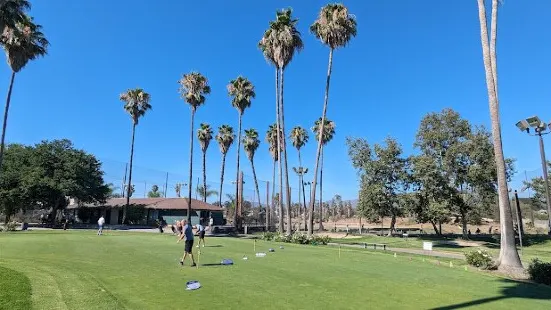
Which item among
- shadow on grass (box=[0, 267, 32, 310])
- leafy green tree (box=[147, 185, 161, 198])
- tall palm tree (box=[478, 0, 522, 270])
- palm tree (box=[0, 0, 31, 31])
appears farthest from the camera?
leafy green tree (box=[147, 185, 161, 198])

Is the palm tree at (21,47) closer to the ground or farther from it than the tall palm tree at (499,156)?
farther from it

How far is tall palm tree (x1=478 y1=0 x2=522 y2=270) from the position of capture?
16906 mm

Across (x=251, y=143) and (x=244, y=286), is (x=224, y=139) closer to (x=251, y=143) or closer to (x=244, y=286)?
(x=251, y=143)

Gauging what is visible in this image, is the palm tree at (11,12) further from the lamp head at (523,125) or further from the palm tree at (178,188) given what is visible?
the palm tree at (178,188)

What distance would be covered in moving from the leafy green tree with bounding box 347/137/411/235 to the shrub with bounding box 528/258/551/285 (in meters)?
26.6

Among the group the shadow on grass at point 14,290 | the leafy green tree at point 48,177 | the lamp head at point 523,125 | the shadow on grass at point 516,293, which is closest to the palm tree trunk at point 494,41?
the lamp head at point 523,125

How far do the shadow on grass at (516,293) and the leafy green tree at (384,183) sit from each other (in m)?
28.7

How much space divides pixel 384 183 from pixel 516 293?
32.8 metres

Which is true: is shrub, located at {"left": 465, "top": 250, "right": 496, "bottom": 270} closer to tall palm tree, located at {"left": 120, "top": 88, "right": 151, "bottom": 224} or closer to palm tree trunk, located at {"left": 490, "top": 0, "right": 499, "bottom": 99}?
palm tree trunk, located at {"left": 490, "top": 0, "right": 499, "bottom": 99}

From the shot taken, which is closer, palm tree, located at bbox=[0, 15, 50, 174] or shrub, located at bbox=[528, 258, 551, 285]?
shrub, located at bbox=[528, 258, 551, 285]

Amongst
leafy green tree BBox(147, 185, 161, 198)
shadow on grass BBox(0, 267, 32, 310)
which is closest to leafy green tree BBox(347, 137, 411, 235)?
Answer: shadow on grass BBox(0, 267, 32, 310)

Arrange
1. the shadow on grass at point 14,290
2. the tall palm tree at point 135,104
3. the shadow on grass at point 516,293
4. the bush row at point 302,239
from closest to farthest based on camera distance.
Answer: the shadow on grass at point 14,290, the shadow on grass at point 516,293, the bush row at point 302,239, the tall palm tree at point 135,104

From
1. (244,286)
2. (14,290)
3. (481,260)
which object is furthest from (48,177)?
(481,260)

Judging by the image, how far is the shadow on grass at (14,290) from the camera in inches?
304
